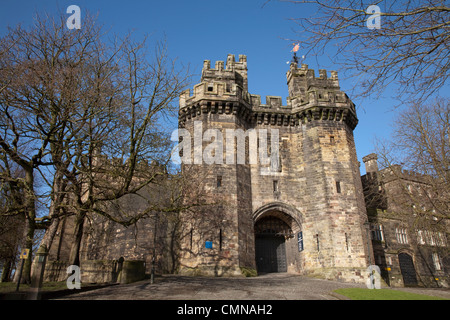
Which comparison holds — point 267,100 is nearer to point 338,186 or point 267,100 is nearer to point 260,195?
point 260,195

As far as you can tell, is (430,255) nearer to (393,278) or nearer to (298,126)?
(393,278)

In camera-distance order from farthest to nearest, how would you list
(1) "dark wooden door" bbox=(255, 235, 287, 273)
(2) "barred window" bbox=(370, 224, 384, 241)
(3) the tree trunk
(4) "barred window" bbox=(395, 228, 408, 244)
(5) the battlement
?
1. (4) "barred window" bbox=(395, 228, 408, 244)
2. (2) "barred window" bbox=(370, 224, 384, 241)
3. (5) the battlement
4. (1) "dark wooden door" bbox=(255, 235, 287, 273)
5. (3) the tree trunk

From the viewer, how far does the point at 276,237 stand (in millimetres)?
20109

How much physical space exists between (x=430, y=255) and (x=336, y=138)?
1668cm

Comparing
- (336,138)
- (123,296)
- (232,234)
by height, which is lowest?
(123,296)

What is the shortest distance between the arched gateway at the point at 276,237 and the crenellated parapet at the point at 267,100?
5.87m

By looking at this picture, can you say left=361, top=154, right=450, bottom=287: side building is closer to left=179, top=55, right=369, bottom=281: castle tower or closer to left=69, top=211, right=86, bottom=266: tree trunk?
left=179, top=55, right=369, bottom=281: castle tower

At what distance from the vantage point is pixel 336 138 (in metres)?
19.9

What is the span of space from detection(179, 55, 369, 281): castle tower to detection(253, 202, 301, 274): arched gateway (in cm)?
6

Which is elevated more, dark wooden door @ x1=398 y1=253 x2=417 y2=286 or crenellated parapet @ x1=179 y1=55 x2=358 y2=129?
crenellated parapet @ x1=179 y1=55 x2=358 y2=129

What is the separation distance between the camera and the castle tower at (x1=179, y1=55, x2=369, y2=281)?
16812mm

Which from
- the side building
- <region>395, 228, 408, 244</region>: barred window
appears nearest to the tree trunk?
the side building

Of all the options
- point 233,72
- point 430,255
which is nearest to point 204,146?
point 233,72

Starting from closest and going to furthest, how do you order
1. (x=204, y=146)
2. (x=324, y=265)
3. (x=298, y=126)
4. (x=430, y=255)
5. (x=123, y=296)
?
1. (x=123, y=296)
2. (x=324, y=265)
3. (x=204, y=146)
4. (x=298, y=126)
5. (x=430, y=255)
